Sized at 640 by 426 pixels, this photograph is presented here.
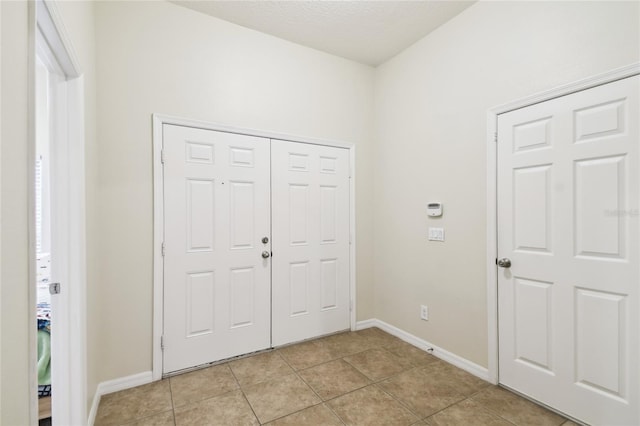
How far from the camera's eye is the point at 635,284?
1638 millimetres

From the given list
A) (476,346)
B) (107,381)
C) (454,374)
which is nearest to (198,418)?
(107,381)

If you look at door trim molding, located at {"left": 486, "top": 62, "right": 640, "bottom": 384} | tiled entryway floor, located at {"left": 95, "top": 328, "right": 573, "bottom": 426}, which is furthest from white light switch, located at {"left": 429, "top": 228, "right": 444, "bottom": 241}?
tiled entryway floor, located at {"left": 95, "top": 328, "right": 573, "bottom": 426}

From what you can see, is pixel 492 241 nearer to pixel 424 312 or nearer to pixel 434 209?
pixel 434 209

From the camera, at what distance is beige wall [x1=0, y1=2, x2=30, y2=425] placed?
2.44 feet

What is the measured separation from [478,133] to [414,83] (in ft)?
3.06

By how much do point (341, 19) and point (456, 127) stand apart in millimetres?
1389

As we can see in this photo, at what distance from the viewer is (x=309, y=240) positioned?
3072 millimetres

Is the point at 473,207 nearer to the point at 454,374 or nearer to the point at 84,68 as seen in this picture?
the point at 454,374

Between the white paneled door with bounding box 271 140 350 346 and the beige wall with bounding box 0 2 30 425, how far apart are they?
203 centimetres

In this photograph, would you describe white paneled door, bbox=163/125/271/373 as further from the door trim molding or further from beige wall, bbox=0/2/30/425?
the door trim molding

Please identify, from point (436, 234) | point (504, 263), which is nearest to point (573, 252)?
point (504, 263)

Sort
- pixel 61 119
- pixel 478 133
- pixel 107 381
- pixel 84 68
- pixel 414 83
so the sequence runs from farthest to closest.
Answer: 1. pixel 414 83
2. pixel 478 133
3. pixel 107 381
4. pixel 84 68
5. pixel 61 119

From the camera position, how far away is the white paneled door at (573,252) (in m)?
1.66

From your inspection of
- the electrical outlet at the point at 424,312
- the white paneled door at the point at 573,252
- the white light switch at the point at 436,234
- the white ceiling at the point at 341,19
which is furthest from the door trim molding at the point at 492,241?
the white ceiling at the point at 341,19
